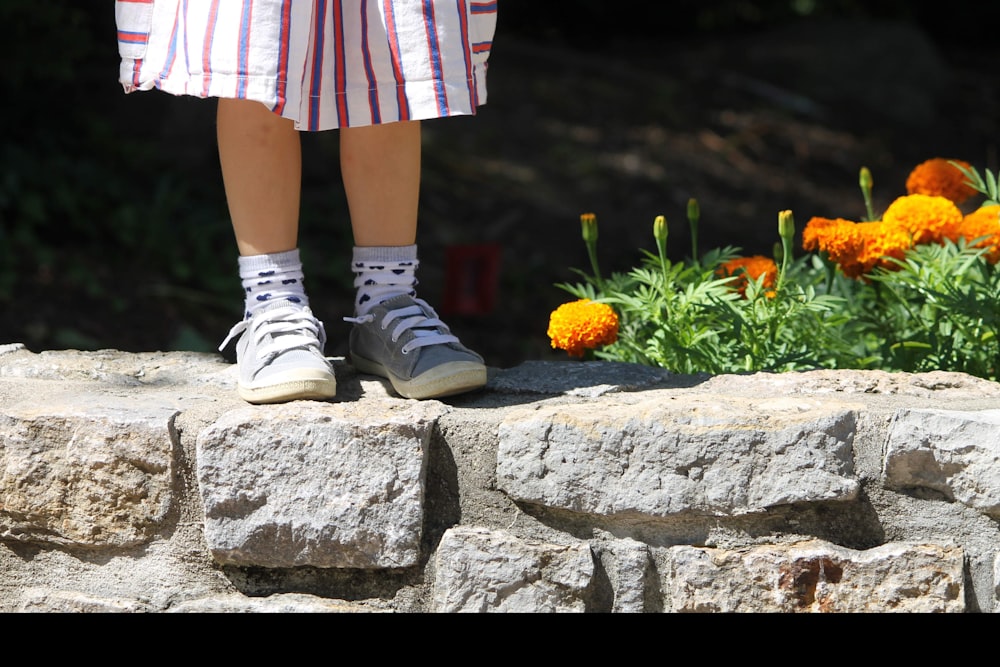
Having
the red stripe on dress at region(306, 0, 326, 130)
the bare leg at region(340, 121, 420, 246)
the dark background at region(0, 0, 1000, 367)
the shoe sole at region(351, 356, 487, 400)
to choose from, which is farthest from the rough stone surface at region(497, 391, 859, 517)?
the dark background at region(0, 0, 1000, 367)

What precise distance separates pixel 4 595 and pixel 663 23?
598 cm

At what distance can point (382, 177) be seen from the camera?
1627mm

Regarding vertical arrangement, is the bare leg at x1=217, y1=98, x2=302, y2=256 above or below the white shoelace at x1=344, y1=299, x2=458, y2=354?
above

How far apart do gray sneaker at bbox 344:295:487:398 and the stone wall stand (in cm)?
5

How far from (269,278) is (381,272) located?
0.55ft

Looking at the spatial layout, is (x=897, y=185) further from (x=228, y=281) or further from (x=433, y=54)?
(x=433, y=54)

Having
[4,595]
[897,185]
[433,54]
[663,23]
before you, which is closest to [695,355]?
[433,54]

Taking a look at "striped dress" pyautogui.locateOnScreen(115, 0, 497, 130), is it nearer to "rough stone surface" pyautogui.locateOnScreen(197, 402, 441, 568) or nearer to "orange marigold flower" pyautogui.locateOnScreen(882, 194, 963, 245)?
"rough stone surface" pyautogui.locateOnScreen(197, 402, 441, 568)

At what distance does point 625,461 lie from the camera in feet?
4.68

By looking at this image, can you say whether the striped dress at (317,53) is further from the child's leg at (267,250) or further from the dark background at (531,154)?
the dark background at (531,154)

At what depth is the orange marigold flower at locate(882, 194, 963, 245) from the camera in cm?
182

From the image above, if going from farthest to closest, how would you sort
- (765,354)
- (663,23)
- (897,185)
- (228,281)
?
(663,23) → (897,185) → (228,281) → (765,354)

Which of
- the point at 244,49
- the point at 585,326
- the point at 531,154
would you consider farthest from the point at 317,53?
the point at 531,154

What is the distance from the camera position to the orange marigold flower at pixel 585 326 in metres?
1.70
